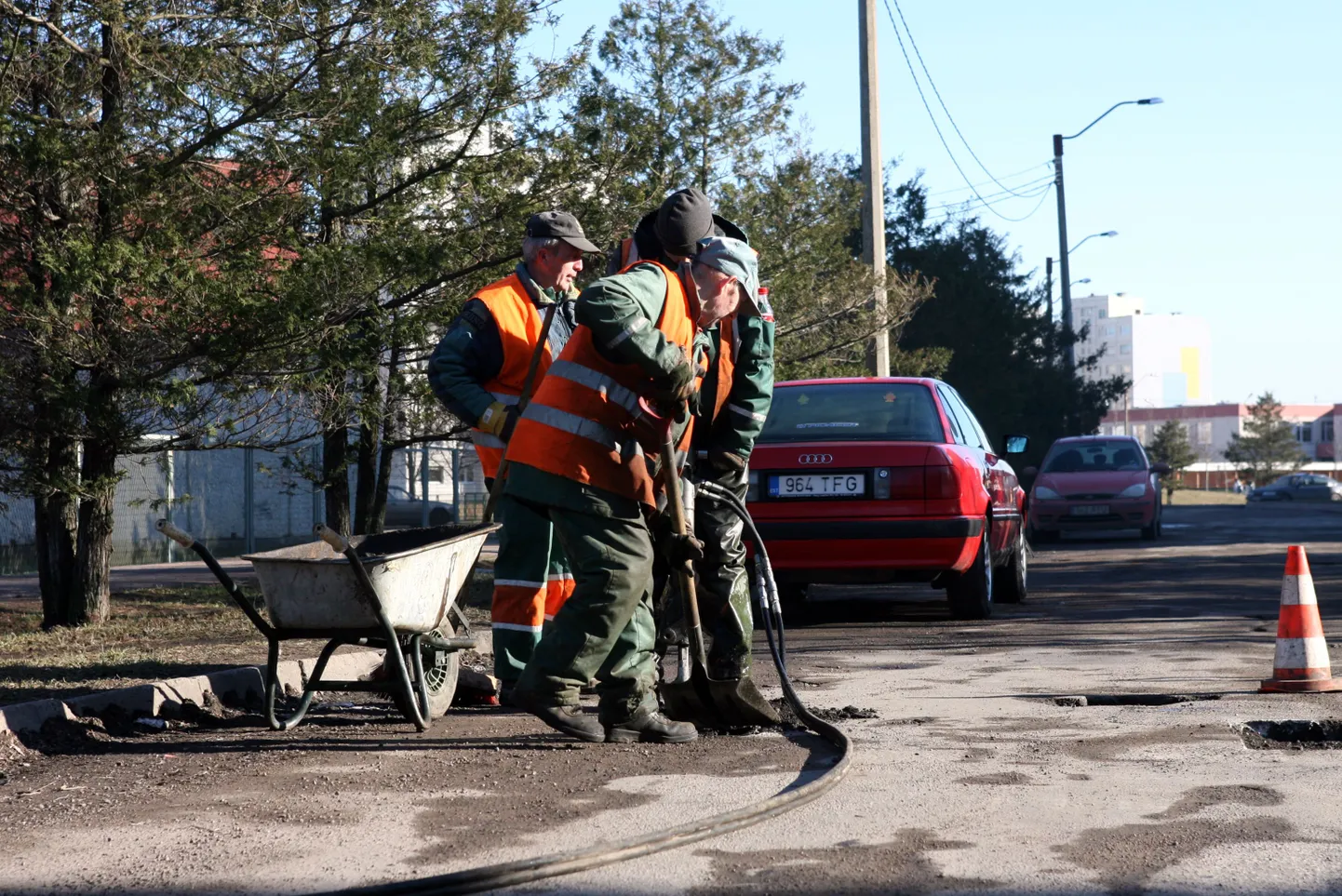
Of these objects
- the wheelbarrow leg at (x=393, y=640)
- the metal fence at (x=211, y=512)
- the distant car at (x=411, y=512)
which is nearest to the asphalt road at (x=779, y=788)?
the wheelbarrow leg at (x=393, y=640)

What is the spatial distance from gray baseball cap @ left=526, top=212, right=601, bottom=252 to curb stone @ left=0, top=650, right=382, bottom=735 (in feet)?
7.29

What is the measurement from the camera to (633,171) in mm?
11797

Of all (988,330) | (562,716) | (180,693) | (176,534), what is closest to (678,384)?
(562,716)

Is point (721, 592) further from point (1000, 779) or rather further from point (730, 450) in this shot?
point (1000, 779)

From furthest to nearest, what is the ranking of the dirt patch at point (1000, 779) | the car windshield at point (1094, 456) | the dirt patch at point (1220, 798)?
the car windshield at point (1094, 456), the dirt patch at point (1000, 779), the dirt patch at point (1220, 798)

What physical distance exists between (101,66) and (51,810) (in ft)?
18.1

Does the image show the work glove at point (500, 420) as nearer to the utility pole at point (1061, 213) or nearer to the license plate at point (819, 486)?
the license plate at point (819, 486)

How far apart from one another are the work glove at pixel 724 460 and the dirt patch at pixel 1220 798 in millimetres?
2112

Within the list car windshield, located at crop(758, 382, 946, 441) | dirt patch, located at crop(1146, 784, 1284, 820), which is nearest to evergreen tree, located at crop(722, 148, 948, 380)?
car windshield, located at crop(758, 382, 946, 441)

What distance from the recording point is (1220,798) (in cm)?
464

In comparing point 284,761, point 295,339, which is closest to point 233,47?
point 295,339

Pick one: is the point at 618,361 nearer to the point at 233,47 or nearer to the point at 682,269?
the point at 682,269

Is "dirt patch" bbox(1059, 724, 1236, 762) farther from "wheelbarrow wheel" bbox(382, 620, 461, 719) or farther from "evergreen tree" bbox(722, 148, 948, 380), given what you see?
"evergreen tree" bbox(722, 148, 948, 380)

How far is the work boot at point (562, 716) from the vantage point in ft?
18.4
